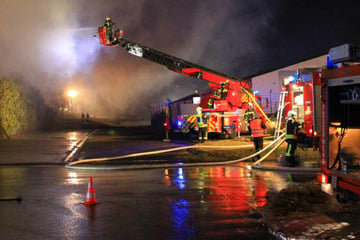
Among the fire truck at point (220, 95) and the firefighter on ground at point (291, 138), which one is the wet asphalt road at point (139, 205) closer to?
the firefighter on ground at point (291, 138)

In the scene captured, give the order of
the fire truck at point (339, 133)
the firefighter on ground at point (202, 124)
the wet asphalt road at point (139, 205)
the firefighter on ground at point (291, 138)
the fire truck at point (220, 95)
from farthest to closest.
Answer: the firefighter on ground at point (202, 124), the fire truck at point (220, 95), the firefighter on ground at point (291, 138), the fire truck at point (339, 133), the wet asphalt road at point (139, 205)

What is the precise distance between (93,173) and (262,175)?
3.81 metres

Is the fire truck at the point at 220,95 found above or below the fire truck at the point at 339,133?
above

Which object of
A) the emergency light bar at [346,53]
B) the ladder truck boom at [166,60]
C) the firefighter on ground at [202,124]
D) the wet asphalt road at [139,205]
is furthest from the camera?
the firefighter on ground at [202,124]

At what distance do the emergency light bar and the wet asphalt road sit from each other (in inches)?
86.6

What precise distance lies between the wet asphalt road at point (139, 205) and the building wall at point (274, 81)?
20398mm

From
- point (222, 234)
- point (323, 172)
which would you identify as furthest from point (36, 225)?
point (323, 172)

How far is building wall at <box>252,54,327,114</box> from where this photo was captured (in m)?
28.8

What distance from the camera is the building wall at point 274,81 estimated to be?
1134 inches

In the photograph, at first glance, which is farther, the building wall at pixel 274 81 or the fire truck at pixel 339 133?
the building wall at pixel 274 81

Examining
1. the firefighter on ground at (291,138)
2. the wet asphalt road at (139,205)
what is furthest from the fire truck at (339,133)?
the firefighter on ground at (291,138)

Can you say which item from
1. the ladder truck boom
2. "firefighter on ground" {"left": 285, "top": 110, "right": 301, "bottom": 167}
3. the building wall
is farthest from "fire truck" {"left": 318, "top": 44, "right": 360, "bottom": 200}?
the building wall

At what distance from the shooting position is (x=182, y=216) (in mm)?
5957

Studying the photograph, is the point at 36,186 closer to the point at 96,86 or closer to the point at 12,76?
the point at 12,76
